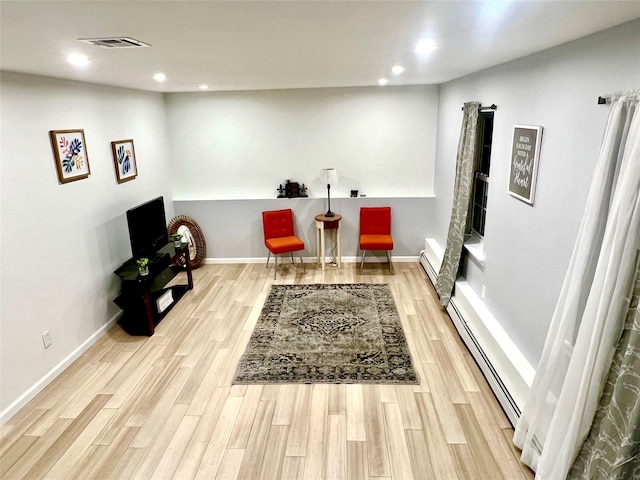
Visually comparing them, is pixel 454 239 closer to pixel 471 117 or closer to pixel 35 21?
pixel 471 117

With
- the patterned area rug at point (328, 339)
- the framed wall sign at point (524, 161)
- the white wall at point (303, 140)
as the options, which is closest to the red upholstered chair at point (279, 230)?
the white wall at point (303, 140)

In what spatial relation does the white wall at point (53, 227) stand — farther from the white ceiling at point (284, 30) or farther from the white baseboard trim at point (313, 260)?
the white baseboard trim at point (313, 260)

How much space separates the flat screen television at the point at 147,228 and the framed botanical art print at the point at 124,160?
39cm

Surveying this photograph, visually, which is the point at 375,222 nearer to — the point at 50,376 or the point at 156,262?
the point at 156,262

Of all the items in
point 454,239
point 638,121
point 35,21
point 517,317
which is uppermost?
point 35,21

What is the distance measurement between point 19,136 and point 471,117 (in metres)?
3.84

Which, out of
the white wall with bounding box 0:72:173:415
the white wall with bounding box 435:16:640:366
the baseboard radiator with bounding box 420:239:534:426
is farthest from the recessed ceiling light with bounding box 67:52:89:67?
the baseboard radiator with bounding box 420:239:534:426

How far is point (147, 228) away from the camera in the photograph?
4.54 meters

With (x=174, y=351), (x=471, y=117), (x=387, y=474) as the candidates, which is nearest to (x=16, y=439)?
(x=174, y=351)

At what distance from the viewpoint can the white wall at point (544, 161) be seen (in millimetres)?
2045

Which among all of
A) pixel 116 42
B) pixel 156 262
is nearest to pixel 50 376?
pixel 156 262

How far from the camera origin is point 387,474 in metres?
2.45

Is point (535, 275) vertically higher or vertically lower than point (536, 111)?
lower

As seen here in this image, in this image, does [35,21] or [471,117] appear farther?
[471,117]
